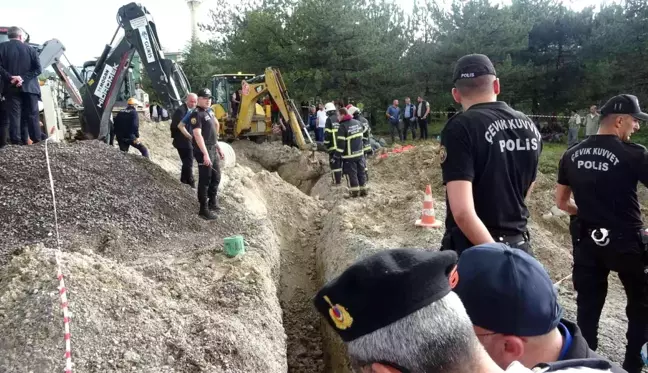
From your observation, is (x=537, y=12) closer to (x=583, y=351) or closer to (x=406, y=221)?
(x=406, y=221)

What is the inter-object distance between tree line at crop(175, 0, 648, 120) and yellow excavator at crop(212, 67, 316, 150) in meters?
4.96

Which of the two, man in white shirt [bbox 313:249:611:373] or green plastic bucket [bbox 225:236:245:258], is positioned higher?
man in white shirt [bbox 313:249:611:373]

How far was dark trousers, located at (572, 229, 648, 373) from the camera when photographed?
3.40 m

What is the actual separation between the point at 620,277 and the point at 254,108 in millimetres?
13247

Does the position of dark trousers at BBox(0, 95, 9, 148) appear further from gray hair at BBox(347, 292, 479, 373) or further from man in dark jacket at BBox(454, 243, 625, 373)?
gray hair at BBox(347, 292, 479, 373)

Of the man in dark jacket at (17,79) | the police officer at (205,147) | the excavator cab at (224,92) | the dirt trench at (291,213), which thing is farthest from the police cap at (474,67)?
the excavator cab at (224,92)

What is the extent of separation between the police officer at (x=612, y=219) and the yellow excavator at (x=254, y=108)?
1062cm

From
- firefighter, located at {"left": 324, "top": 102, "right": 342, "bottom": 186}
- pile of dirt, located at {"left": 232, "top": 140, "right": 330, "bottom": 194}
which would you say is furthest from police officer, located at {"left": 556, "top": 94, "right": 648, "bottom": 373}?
pile of dirt, located at {"left": 232, "top": 140, "right": 330, "bottom": 194}

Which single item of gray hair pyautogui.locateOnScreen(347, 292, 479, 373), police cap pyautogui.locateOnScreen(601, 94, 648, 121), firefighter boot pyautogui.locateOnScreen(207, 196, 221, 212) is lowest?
firefighter boot pyautogui.locateOnScreen(207, 196, 221, 212)

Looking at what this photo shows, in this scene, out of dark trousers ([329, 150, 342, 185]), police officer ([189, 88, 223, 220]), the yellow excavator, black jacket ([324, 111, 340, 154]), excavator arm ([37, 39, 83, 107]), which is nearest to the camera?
police officer ([189, 88, 223, 220])

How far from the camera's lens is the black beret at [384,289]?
119 centimetres

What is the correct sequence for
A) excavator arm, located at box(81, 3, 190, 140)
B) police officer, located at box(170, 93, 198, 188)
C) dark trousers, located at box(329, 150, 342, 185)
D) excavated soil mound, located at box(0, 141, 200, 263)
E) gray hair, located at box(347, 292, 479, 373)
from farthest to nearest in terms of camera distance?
dark trousers, located at box(329, 150, 342, 185), excavator arm, located at box(81, 3, 190, 140), police officer, located at box(170, 93, 198, 188), excavated soil mound, located at box(0, 141, 200, 263), gray hair, located at box(347, 292, 479, 373)

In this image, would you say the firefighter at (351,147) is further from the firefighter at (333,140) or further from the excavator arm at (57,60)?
the excavator arm at (57,60)

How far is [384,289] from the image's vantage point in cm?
119
